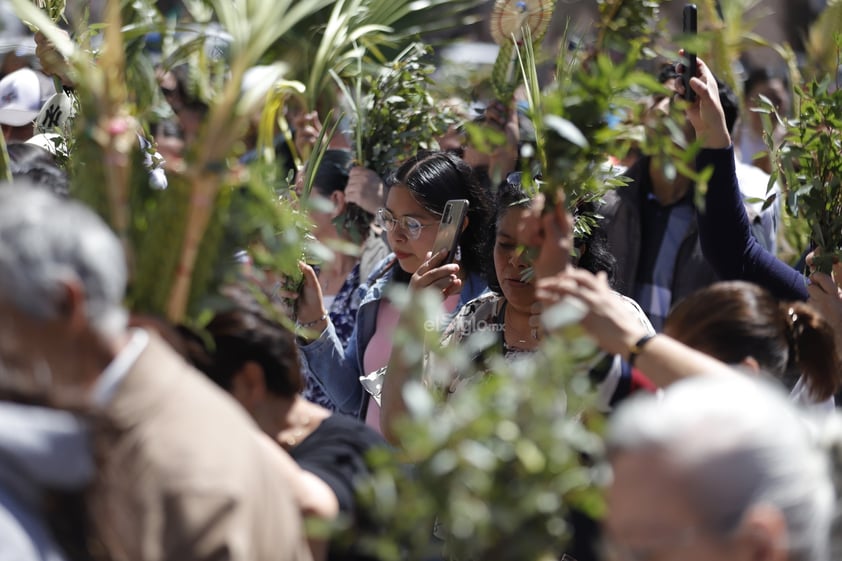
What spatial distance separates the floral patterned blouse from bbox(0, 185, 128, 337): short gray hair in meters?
2.09

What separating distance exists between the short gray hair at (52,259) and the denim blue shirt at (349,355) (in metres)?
1.95

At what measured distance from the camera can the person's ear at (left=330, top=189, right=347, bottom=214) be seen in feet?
16.9

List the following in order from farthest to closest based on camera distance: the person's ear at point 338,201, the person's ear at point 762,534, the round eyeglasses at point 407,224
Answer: the person's ear at point 338,201 → the round eyeglasses at point 407,224 → the person's ear at point 762,534

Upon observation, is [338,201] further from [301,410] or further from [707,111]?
[301,410]

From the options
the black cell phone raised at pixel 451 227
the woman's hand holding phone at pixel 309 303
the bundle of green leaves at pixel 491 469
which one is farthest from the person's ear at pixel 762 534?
the woman's hand holding phone at pixel 309 303

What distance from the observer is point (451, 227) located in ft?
12.5

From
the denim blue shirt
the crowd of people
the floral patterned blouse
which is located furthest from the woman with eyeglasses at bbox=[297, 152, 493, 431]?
the crowd of people

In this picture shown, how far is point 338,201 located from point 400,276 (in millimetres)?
1066

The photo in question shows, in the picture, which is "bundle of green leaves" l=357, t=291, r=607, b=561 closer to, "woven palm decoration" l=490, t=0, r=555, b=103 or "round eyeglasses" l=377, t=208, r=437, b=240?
"woven palm decoration" l=490, t=0, r=555, b=103

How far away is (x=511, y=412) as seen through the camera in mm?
1937

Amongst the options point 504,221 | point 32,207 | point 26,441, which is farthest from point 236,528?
point 504,221

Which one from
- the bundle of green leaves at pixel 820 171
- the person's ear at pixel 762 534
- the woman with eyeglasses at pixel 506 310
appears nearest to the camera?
the person's ear at pixel 762 534

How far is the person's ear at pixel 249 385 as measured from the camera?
7.87ft

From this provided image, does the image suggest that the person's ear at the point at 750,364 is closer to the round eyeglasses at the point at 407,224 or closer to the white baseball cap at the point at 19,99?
the round eyeglasses at the point at 407,224
